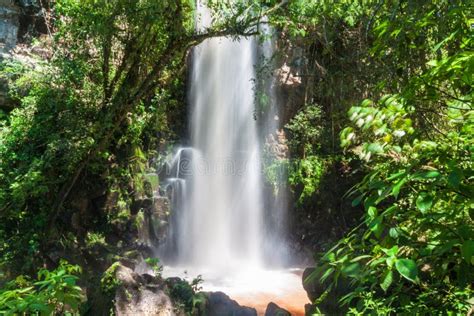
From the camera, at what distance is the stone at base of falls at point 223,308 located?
469 centimetres

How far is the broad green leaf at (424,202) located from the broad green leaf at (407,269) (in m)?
0.15

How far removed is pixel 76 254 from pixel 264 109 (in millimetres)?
6406

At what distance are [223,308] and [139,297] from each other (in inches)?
43.4

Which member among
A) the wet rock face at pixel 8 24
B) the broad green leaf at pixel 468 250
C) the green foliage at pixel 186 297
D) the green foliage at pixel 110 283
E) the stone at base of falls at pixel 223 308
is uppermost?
the wet rock face at pixel 8 24

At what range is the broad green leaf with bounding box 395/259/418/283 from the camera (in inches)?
39.5

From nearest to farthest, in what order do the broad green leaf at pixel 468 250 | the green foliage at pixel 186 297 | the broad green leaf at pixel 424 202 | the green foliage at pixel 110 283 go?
the broad green leaf at pixel 468 250, the broad green leaf at pixel 424 202, the green foliage at pixel 110 283, the green foliage at pixel 186 297

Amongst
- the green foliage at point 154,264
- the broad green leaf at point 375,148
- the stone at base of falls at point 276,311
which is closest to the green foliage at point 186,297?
the green foliage at point 154,264

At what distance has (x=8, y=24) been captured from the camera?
8.02 meters

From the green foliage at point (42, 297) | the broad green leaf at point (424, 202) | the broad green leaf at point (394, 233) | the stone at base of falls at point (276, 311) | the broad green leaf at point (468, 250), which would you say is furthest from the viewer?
the stone at base of falls at point (276, 311)

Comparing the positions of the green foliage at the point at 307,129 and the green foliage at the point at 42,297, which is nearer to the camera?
the green foliage at the point at 42,297

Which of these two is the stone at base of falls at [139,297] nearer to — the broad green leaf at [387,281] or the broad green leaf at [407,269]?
the broad green leaf at [387,281]

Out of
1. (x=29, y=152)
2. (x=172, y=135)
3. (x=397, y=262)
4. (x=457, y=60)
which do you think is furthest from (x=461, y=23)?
(x=172, y=135)

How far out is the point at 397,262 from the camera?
104 cm

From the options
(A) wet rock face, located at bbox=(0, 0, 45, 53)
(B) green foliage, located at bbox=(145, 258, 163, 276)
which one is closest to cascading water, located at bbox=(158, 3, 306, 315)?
(B) green foliage, located at bbox=(145, 258, 163, 276)
